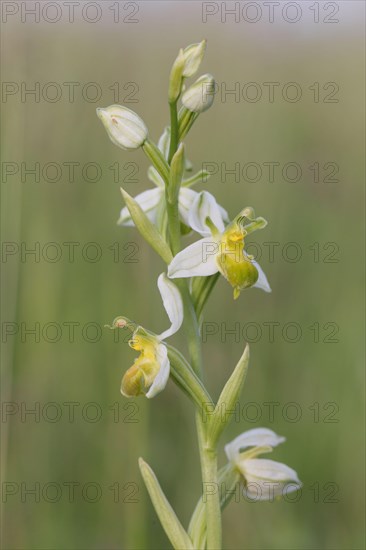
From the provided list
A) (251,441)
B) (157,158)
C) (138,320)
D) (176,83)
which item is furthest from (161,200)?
(138,320)

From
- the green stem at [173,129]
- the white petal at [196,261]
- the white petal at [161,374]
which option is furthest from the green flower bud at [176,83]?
the white petal at [161,374]

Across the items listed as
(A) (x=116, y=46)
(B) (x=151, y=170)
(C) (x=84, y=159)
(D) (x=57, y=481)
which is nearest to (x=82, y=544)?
(D) (x=57, y=481)

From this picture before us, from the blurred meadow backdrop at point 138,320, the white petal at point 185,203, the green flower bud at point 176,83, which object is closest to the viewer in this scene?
the green flower bud at point 176,83

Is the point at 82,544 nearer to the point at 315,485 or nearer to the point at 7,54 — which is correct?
the point at 315,485

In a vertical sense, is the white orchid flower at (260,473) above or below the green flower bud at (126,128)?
below

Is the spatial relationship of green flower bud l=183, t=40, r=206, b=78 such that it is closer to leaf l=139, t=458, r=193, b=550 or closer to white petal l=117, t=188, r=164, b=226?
white petal l=117, t=188, r=164, b=226

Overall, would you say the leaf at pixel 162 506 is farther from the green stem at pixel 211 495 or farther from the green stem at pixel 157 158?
the green stem at pixel 157 158

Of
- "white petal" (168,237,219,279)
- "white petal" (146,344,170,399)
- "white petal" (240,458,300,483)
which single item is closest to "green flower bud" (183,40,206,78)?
"white petal" (168,237,219,279)
